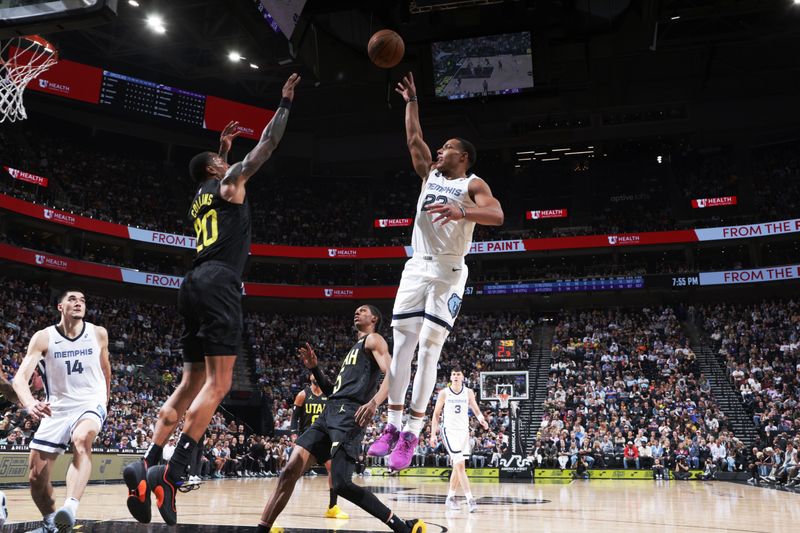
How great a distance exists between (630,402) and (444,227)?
→ 2209 centimetres

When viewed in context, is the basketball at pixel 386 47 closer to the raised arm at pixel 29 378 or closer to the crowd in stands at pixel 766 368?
the raised arm at pixel 29 378

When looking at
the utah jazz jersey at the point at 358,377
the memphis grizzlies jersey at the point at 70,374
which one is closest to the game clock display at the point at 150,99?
the memphis grizzlies jersey at the point at 70,374

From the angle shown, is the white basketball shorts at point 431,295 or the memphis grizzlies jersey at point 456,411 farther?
the memphis grizzlies jersey at point 456,411

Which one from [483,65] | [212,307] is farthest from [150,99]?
[212,307]

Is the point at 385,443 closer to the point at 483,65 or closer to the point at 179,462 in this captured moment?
the point at 179,462

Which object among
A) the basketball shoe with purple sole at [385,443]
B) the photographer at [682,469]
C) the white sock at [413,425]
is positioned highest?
the white sock at [413,425]

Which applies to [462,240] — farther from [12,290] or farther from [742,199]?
[742,199]

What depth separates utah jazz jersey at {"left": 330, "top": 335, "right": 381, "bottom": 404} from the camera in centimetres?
657

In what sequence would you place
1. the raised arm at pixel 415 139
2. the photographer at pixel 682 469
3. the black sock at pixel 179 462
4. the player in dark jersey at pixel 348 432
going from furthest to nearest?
the photographer at pixel 682 469, the player in dark jersey at pixel 348 432, the raised arm at pixel 415 139, the black sock at pixel 179 462

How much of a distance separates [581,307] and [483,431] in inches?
466

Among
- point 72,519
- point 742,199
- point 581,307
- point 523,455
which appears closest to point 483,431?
point 523,455

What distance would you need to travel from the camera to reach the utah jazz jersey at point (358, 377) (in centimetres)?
657

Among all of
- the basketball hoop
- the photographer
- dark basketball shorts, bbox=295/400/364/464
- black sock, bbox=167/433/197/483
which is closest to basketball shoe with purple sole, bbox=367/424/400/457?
dark basketball shorts, bbox=295/400/364/464

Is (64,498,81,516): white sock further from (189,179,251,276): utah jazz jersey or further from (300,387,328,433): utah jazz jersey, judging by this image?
(300,387,328,433): utah jazz jersey
